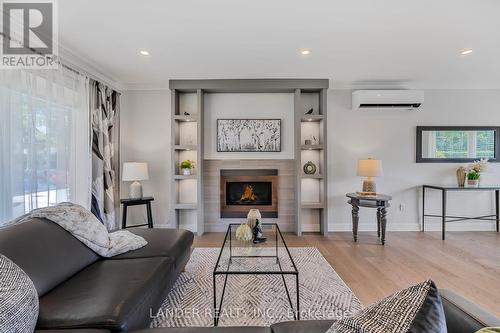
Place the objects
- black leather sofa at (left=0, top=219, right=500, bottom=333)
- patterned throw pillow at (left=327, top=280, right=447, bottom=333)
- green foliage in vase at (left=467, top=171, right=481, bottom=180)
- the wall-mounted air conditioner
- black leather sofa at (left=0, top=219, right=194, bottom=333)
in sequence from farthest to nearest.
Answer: the wall-mounted air conditioner
green foliage in vase at (left=467, top=171, right=481, bottom=180)
black leather sofa at (left=0, top=219, right=194, bottom=333)
black leather sofa at (left=0, top=219, right=500, bottom=333)
patterned throw pillow at (left=327, top=280, right=447, bottom=333)

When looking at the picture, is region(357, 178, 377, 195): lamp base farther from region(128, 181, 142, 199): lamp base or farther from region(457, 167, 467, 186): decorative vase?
region(128, 181, 142, 199): lamp base

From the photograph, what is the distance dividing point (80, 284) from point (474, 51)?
446cm

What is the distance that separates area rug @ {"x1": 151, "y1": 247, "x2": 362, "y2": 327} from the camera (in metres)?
1.84

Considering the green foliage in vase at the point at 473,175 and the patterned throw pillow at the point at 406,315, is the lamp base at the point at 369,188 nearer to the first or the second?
the green foliage in vase at the point at 473,175

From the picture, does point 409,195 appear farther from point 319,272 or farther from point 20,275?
point 20,275

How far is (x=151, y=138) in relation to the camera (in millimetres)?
4145

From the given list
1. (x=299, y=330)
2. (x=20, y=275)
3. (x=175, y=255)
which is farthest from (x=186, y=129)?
(x=299, y=330)

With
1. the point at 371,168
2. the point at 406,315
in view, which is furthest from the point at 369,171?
the point at 406,315

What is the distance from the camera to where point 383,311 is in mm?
656

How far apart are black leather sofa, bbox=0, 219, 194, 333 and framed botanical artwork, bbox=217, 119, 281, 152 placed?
2411 millimetres

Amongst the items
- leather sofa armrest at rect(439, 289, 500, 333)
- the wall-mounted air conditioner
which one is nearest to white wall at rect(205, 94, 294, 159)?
the wall-mounted air conditioner

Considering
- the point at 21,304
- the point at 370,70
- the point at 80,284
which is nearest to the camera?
the point at 21,304

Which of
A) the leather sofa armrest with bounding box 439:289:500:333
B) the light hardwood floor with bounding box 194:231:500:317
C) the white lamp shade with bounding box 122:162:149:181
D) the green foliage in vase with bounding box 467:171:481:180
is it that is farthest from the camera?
the green foliage in vase with bounding box 467:171:481:180

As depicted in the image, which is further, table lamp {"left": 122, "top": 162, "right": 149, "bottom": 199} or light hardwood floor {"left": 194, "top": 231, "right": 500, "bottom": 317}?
table lamp {"left": 122, "top": 162, "right": 149, "bottom": 199}
